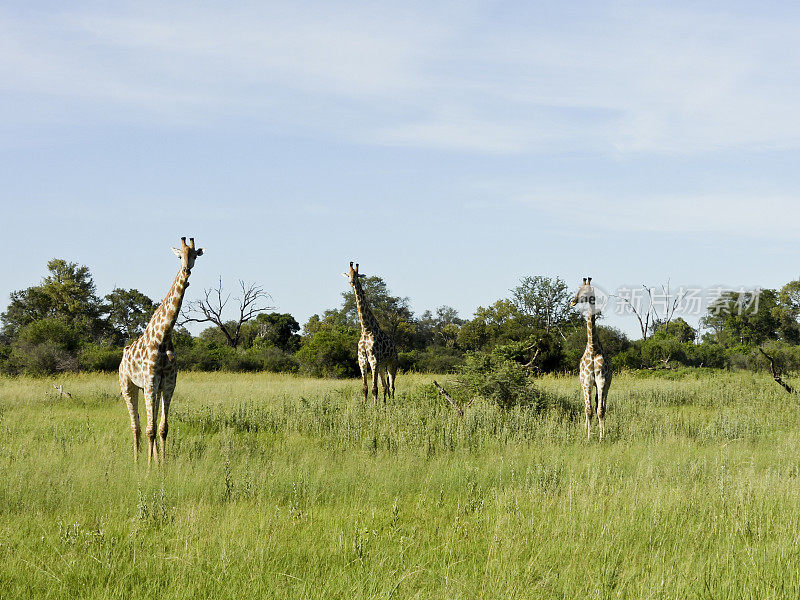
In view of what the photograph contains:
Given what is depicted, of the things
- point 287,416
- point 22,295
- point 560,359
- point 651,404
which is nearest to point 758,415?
point 651,404

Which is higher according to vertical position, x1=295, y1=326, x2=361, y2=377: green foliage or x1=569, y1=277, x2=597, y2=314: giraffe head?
x1=569, y1=277, x2=597, y2=314: giraffe head

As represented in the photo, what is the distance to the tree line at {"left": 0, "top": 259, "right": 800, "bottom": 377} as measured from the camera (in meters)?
30.6

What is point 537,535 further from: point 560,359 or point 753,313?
point 753,313

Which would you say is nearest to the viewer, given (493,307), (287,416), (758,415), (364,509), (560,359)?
(364,509)

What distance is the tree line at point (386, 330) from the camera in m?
30.6

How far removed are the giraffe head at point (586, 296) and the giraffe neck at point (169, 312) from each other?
23.8 ft

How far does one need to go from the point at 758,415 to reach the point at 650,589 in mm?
12169

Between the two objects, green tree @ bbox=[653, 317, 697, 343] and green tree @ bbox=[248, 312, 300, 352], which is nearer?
green tree @ bbox=[248, 312, 300, 352]

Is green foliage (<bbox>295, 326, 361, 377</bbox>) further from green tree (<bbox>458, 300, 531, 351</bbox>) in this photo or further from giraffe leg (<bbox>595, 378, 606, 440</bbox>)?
giraffe leg (<bbox>595, 378, 606, 440</bbox>)

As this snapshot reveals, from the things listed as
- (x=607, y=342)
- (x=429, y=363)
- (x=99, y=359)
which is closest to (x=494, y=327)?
(x=607, y=342)

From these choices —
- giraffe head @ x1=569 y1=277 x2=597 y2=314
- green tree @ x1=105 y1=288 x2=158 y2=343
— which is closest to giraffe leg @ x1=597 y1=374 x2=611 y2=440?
giraffe head @ x1=569 y1=277 x2=597 y2=314

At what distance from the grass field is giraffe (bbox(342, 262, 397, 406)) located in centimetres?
310

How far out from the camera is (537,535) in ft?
21.8

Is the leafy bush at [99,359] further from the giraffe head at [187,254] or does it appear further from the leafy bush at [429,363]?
the giraffe head at [187,254]
